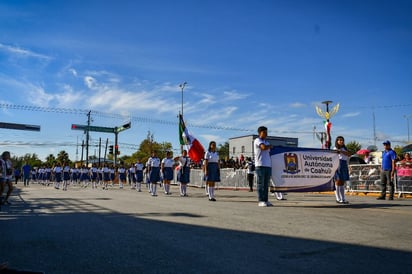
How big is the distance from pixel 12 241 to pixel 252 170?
17.9 meters

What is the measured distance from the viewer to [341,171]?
11.0m

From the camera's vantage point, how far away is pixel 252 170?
72.0 feet

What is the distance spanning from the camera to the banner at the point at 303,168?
10711 mm

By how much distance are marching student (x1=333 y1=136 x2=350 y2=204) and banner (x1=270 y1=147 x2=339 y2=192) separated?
0.17m

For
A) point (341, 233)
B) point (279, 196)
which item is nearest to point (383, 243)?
point (341, 233)

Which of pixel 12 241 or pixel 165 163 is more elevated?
pixel 165 163

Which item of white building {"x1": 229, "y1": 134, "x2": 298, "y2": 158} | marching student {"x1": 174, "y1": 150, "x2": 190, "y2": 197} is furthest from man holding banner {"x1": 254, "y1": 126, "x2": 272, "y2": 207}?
white building {"x1": 229, "y1": 134, "x2": 298, "y2": 158}

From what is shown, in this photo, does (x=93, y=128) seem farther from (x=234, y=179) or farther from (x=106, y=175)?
(x=234, y=179)

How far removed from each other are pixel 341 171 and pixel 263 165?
2.72 metres

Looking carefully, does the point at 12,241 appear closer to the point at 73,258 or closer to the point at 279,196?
the point at 73,258

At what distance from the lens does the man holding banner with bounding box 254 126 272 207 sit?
987 cm

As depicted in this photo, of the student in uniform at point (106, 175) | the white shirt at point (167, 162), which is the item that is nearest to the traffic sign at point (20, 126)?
the student in uniform at point (106, 175)

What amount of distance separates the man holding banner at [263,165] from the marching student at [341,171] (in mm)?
2302

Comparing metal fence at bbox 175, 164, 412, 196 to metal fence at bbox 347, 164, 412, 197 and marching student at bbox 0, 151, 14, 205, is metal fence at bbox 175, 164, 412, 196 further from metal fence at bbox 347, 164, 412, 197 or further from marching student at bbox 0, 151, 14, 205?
marching student at bbox 0, 151, 14, 205
